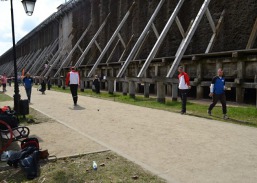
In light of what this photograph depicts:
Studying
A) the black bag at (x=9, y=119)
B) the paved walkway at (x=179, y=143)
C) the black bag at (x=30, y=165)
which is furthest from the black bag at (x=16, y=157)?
the paved walkway at (x=179, y=143)

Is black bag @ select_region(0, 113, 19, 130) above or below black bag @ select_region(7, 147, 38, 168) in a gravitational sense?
above

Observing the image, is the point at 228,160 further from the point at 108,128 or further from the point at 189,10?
the point at 189,10

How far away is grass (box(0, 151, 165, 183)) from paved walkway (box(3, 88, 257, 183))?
24 centimetres

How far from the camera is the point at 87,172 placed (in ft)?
15.0

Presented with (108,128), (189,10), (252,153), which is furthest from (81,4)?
(252,153)

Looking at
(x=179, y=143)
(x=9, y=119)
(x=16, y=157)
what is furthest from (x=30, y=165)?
(x=179, y=143)

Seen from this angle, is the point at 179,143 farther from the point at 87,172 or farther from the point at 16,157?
the point at 16,157

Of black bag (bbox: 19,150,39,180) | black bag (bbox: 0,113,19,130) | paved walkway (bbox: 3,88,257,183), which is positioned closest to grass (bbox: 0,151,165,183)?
black bag (bbox: 19,150,39,180)

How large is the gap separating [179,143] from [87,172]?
7.63 feet

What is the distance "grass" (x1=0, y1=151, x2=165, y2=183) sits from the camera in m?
4.24

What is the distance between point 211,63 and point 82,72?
18.7m

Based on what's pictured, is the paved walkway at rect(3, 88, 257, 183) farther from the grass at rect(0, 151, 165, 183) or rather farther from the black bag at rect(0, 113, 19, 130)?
the black bag at rect(0, 113, 19, 130)

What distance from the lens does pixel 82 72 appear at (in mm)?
31609

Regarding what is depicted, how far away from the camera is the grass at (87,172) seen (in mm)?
4238
